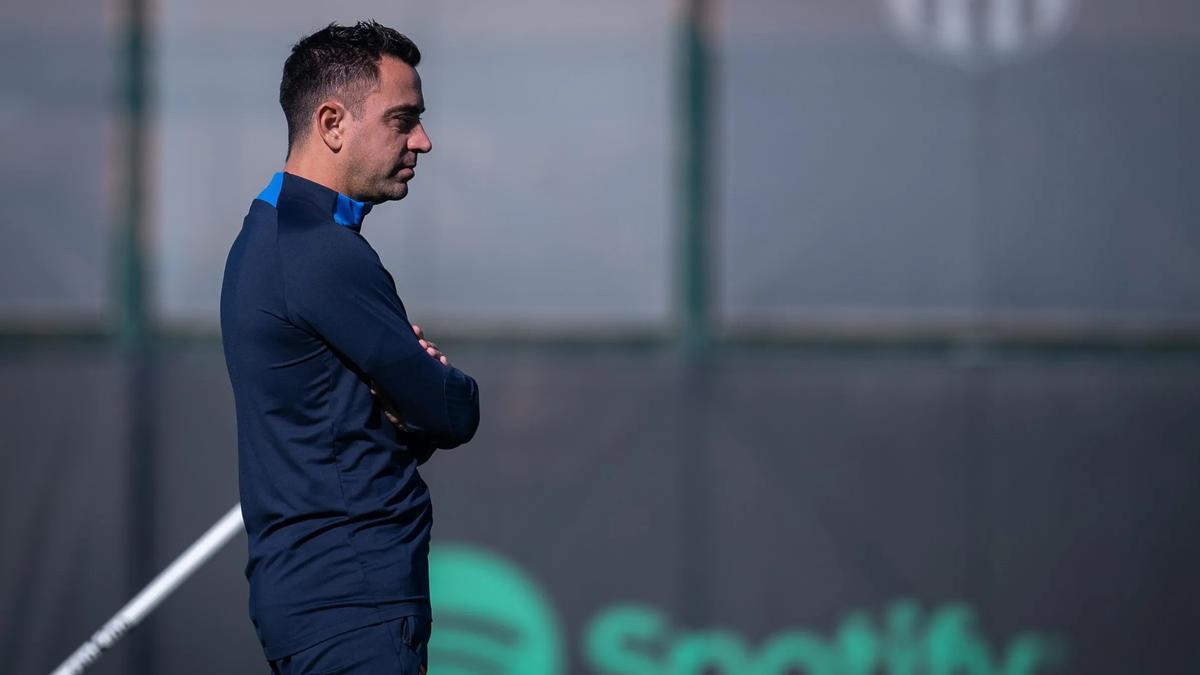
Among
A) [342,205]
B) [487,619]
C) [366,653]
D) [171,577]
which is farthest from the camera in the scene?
[487,619]

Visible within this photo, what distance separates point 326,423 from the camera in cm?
236

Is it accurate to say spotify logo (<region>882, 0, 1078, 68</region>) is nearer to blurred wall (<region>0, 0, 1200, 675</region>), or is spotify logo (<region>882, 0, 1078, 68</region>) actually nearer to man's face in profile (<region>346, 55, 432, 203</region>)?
blurred wall (<region>0, 0, 1200, 675</region>)

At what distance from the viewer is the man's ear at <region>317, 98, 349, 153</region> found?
2.47 meters

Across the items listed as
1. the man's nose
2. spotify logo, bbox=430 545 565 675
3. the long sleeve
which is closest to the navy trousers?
the long sleeve

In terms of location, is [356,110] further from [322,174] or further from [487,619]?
[487,619]

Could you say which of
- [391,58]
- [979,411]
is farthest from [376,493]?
[979,411]

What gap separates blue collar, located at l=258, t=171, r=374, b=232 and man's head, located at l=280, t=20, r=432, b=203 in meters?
0.02

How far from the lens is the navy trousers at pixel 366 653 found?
2303 millimetres

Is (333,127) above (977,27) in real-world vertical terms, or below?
below

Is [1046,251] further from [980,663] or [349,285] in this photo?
[349,285]

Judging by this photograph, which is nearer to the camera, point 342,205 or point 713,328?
point 342,205

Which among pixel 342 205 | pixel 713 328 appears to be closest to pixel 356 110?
pixel 342 205

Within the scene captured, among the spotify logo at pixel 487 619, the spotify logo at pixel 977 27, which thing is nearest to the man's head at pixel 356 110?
the spotify logo at pixel 487 619

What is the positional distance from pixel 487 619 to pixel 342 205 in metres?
2.86
